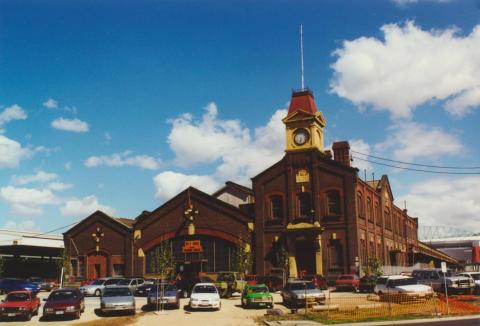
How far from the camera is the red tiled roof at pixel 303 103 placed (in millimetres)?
49781

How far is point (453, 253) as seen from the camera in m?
139

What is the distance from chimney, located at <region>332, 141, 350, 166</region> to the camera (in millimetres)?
52062

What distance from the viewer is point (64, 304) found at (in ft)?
88.3

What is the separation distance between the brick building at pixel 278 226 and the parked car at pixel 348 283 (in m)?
3.59

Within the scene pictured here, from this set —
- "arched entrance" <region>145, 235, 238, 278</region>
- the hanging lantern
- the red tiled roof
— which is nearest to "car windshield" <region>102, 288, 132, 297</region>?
"arched entrance" <region>145, 235, 238, 278</region>

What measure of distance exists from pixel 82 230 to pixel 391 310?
4003 cm

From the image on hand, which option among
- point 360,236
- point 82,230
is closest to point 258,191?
point 360,236

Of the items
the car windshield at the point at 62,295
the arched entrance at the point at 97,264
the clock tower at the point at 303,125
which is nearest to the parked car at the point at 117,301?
the car windshield at the point at 62,295

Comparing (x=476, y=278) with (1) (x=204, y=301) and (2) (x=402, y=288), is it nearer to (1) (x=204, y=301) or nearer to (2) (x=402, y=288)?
(2) (x=402, y=288)

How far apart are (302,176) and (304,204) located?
8.69ft

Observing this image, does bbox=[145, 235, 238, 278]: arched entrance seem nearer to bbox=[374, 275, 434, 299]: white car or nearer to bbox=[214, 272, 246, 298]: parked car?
bbox=[214, 272, 246, 298]: parked car

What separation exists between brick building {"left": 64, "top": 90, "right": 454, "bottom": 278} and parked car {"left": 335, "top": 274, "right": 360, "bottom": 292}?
359 cm

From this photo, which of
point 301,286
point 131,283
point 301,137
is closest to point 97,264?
point 131,283

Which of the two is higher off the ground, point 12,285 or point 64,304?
point 12,285
